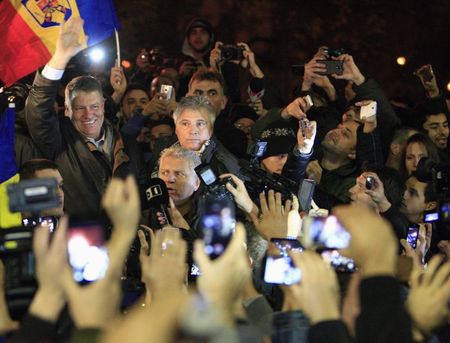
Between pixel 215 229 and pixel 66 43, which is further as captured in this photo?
pixel 66 43

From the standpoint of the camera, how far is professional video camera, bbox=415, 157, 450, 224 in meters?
4.90

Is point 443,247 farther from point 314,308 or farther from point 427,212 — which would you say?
point 314,308

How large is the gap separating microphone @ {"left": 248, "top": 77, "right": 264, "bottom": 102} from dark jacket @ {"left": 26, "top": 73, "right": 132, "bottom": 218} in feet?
6.20

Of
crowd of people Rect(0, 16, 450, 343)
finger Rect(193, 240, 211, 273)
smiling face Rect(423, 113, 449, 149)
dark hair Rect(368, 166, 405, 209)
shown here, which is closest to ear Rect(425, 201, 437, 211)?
crowd of people Rect(0, 16, 450, 343)

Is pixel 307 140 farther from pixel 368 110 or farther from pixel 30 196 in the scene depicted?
pixel 30 196

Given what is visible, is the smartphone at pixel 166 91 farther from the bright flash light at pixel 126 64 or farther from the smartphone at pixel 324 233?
the smartphone at pixel 324 233

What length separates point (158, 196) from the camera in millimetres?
6098

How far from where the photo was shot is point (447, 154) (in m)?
8.56

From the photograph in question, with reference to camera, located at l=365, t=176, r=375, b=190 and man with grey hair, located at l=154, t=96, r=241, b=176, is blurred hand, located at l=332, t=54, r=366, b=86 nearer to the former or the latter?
man with grey hair, located at l=154, t=96, r=241, b=176

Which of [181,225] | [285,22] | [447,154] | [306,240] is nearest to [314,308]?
[306,240]

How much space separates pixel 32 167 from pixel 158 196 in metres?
0.74

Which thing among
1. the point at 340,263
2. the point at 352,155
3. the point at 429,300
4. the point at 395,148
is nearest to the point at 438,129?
the point at 395,148

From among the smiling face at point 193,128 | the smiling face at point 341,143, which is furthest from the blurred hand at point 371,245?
the smiling face at point 341,143

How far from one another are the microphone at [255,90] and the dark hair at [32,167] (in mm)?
2893
